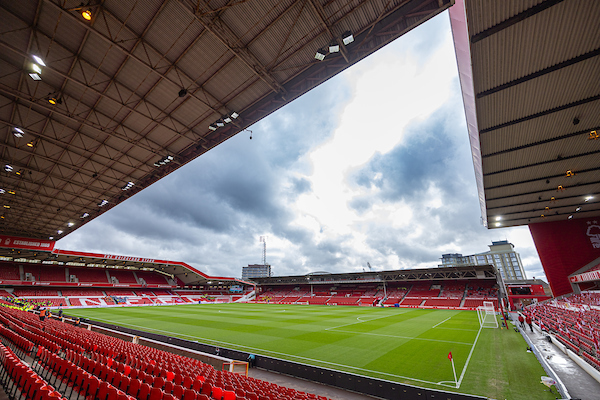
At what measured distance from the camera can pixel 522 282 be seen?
45.2 meters

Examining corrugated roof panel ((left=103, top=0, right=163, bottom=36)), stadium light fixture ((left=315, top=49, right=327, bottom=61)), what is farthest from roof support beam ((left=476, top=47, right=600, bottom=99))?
corrugated roof panel ((left=103, top=0, right=163, bottom=36))

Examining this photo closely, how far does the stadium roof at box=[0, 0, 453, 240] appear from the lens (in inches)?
330

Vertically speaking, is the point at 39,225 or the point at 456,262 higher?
the point at 456,262

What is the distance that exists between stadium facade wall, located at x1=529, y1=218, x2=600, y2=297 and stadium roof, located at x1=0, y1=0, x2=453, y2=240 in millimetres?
36089

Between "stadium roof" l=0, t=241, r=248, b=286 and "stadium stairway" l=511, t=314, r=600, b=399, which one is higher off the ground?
"stadium roof" l=0, t=241, r=248, b=286

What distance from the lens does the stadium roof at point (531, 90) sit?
797 centimetres

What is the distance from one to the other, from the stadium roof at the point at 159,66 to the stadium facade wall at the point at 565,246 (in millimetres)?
36089

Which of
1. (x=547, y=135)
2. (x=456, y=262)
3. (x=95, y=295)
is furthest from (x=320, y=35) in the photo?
(x=456, y=262)

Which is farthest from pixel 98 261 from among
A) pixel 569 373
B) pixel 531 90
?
pixel 531 90

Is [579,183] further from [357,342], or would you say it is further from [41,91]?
[41,91]

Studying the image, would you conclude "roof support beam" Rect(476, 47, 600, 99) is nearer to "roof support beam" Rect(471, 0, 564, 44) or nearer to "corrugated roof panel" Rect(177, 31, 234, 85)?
"roof support beam" Rect(471, 0, 564, 44)

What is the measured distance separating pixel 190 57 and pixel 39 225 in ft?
109

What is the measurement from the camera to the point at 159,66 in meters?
10.7

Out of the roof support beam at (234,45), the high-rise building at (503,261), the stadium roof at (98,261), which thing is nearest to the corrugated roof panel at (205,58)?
the roof support beam at (234,45)
